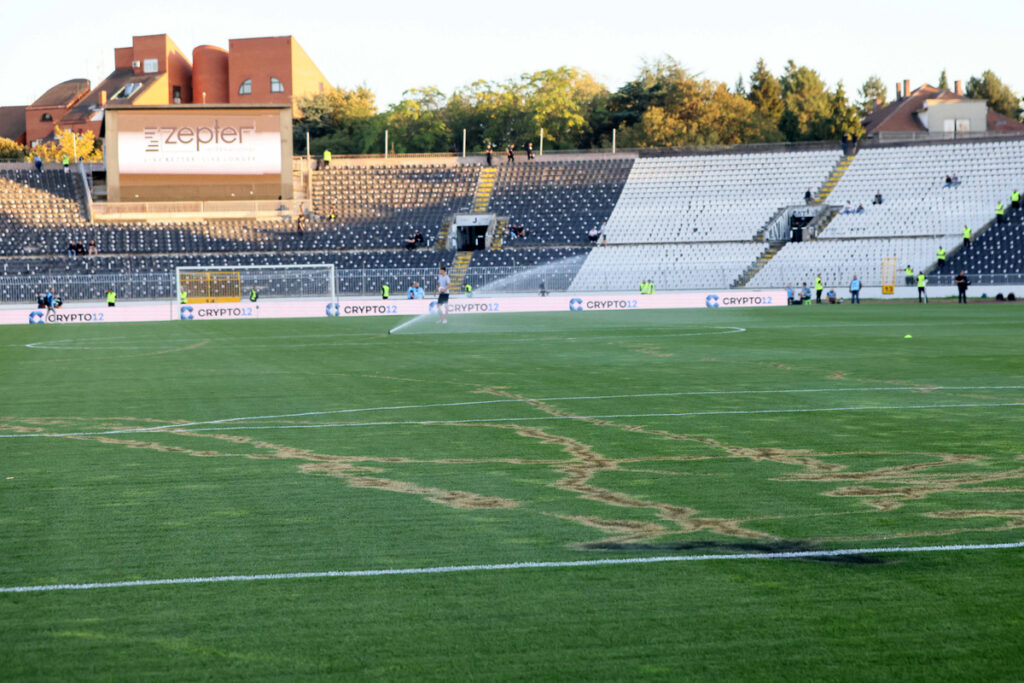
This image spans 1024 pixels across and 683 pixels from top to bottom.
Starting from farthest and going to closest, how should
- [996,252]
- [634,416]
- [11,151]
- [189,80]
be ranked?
[189,80]
[11,151]
[996,252]
[634,416]

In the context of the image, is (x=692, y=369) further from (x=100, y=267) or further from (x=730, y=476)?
(x=100, y=267)

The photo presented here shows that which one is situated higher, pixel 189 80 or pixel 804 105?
pixel 189 80

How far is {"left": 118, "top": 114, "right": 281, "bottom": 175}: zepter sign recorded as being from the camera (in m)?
60.0

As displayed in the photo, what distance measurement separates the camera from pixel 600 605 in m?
5.16

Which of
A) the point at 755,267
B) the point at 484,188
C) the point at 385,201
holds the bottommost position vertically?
the point at 755,267

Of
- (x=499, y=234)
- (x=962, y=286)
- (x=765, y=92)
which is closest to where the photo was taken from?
(x=962, y=286)

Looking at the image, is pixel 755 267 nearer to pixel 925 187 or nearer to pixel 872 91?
pixel 925 187

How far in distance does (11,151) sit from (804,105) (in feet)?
227

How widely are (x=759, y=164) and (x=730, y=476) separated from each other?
5952cm

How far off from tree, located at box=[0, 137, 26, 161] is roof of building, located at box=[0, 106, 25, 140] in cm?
1142

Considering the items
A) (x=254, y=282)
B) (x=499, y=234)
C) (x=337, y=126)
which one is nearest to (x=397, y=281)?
(x=254, y=282)

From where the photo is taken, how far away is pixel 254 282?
47.0m

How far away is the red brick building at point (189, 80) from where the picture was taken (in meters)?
91.9

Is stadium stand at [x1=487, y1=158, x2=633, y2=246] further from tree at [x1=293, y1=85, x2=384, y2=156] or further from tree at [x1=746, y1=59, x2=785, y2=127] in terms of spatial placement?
tree at [x1=746, y1=59, x2=785, y2=127]
